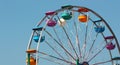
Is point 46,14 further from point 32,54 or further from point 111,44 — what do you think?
point 111,44

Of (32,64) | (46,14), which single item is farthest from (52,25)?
(32,64)

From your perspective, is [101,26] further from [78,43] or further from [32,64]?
[32,64]

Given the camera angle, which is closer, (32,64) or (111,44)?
(32,64)

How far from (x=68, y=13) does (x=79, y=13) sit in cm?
153

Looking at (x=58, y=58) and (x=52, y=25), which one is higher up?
(x=52, y=25)

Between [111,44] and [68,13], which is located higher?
[68,13]

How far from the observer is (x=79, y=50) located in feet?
110

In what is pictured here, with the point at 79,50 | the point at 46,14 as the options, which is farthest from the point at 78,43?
the point at 46,14

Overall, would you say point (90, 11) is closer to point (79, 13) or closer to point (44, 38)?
point (79, 13)

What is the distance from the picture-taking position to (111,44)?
35.8 m

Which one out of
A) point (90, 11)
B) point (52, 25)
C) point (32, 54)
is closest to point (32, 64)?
point (32, 54)

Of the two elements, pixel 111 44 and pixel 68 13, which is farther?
pixel 111 44

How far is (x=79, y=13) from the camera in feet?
113

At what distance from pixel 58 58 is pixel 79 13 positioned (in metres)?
3.73
